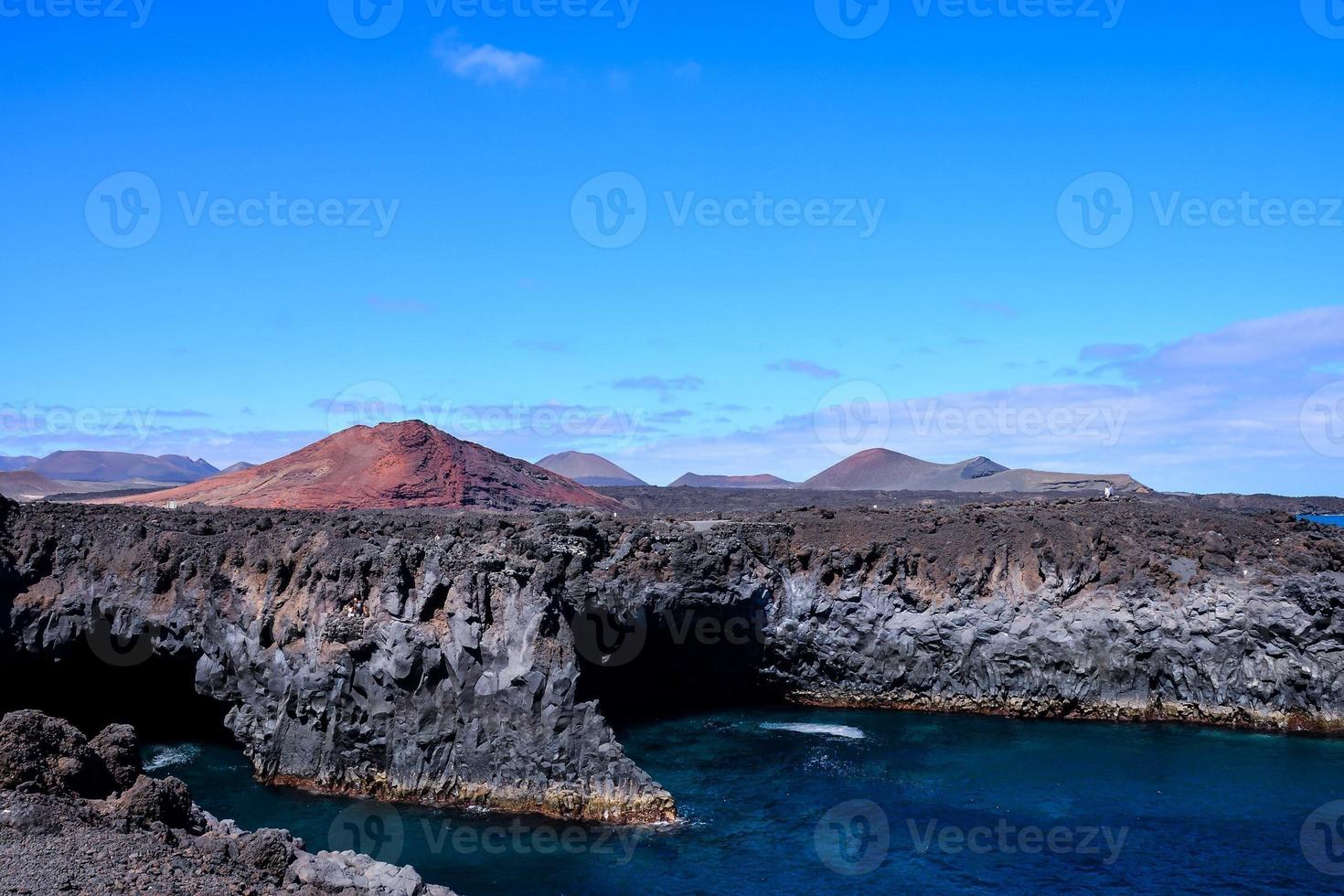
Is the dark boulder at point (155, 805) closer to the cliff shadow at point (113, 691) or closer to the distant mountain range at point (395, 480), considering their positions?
the cliff shadow at point (113, 691)

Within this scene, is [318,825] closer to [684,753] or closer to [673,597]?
[684,753]

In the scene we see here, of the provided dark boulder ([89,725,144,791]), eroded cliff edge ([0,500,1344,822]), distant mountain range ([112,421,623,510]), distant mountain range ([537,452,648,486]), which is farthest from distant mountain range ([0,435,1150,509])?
distant mountain range ([537,452,648,486])

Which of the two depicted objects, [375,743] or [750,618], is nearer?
[375,743]

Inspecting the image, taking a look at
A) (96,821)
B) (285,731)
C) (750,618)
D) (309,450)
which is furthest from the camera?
(309,450)

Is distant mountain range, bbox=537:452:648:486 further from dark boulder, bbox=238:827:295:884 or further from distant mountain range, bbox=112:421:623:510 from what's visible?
dark boulder, bbox=238:827:295:884

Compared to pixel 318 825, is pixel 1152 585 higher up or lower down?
higher up

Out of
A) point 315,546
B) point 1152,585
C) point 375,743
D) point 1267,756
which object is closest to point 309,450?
point 315,546

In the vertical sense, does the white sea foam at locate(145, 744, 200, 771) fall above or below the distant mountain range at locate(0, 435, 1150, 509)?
below
